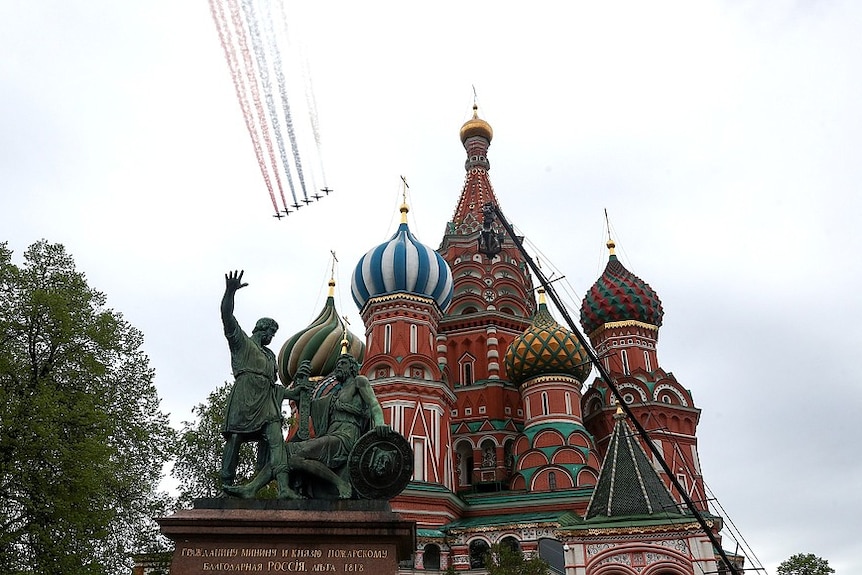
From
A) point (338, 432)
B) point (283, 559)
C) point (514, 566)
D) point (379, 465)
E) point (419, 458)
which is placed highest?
point (419, 458)

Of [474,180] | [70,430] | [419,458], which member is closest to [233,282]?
[70,430]

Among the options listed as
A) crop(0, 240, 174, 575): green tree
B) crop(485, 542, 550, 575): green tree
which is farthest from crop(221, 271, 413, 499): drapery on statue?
crop(485, 542, 550, 575): green tree

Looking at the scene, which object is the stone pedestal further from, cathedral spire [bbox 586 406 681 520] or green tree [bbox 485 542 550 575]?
cathedral spire [bbox 586 406 681 520]

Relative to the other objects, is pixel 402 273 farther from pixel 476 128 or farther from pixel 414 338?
pixel 476 128

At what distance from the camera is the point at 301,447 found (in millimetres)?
9672

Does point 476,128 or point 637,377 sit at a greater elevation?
point 476,128

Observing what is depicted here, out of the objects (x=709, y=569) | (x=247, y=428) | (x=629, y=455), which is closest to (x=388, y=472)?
(x=247, y=428)

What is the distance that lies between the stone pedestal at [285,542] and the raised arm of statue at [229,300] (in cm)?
244

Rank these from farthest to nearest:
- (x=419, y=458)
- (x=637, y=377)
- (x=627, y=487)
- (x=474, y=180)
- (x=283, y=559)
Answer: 1. (x=474, y=180)
2. (x=637, y=377)
3. (x=419, y=458)
4. (x=627, y=487)
5. (x=283, y=559)

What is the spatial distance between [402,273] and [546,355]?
22.6ft

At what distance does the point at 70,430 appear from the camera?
1434 cm

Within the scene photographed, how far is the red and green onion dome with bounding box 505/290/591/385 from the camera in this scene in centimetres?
3062

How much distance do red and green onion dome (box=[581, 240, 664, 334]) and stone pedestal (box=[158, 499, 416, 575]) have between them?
27523 mm

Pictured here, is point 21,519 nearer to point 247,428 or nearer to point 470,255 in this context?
point 247,428
